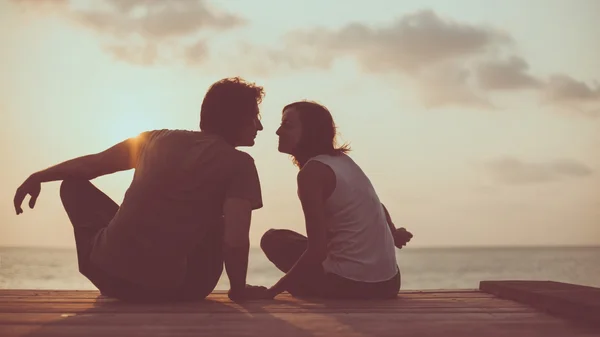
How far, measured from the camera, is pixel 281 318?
301cm

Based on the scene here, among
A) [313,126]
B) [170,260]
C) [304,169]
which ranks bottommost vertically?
[170,260]

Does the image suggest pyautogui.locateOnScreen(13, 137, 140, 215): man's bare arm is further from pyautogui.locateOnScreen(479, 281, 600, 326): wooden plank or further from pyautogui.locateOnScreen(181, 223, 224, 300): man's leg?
pyautogui.locateOnScreen(479, 281, 600, 326): wooden plank

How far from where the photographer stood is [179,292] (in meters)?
3.91

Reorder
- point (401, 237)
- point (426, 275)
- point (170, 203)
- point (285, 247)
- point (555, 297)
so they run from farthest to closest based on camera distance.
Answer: point (426, 275), point (401, 237), point (285, 247), point (170, 203), point (555, 297)

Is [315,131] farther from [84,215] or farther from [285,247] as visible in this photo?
[84,215]

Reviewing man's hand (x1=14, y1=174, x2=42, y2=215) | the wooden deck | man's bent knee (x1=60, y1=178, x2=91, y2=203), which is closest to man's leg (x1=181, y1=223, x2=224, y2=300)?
the wooden deck

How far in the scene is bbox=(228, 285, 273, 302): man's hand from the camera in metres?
3.96

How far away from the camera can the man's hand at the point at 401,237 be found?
4773 mm

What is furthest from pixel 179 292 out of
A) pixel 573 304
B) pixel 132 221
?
pixel 573 304

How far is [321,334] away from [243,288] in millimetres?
1432

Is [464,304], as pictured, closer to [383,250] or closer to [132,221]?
[383,250]

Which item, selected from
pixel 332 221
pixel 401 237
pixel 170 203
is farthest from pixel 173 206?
pixel 401 237

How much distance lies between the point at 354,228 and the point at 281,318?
1.33 m

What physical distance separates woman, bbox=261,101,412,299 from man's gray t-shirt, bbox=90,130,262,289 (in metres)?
0.39
